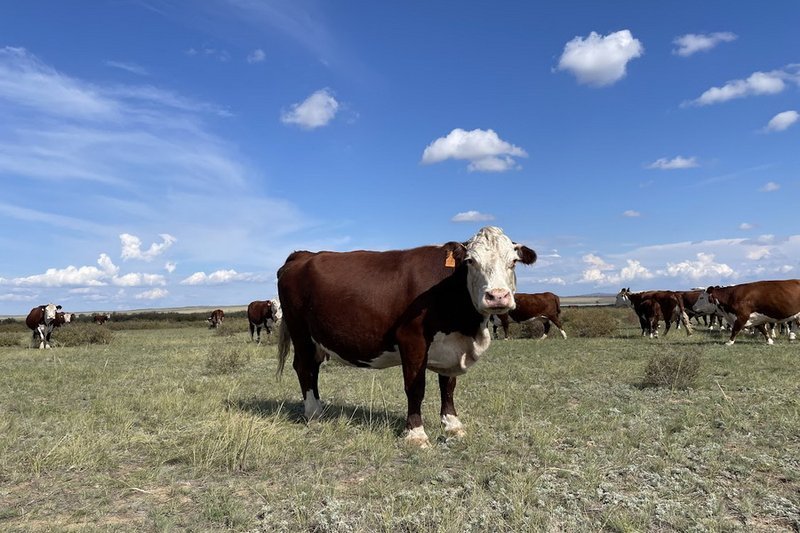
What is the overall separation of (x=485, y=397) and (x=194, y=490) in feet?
16.9

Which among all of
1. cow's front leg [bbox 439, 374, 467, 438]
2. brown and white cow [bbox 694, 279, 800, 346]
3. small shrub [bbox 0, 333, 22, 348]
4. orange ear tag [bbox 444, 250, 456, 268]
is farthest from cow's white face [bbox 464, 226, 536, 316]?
small shrub [bbox 0, 333, 22, 348]

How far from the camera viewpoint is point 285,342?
859cm

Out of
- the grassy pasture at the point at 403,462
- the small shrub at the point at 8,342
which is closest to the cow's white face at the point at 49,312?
the small shrub at the point at 8,342

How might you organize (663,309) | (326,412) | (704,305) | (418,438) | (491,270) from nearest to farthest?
(491,270) → (418,438) → (326,412) → (663,309) → (704,305)

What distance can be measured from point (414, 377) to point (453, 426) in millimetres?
864

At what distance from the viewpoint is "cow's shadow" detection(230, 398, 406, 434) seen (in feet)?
22.9

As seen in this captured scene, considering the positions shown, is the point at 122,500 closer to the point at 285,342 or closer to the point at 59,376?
the point at 285,342

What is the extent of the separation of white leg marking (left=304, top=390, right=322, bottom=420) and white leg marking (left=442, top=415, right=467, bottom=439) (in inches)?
71.7

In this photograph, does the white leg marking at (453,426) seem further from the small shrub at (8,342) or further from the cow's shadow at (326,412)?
the small shrub at (8,342)

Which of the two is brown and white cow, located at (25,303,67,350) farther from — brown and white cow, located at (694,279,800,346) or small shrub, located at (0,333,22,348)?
brown and white cow, located at (694,279,800,346)

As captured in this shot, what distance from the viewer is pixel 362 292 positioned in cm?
679

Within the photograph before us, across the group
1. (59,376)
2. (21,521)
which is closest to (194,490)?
(21,521)

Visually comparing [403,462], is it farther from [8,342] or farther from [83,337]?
[8,342]

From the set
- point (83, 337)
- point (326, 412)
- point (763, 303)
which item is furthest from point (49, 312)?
point (763, 303)
